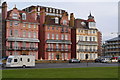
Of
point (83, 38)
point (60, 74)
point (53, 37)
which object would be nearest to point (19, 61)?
point (60, 74)

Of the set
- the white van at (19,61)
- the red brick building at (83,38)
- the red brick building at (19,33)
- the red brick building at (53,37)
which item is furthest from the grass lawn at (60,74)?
the red brick building at (83,38)

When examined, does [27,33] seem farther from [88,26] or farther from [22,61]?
[22,61]

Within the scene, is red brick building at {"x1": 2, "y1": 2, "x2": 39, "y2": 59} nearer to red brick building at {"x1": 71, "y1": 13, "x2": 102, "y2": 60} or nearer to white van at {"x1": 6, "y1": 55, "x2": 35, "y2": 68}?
red brick building at {"x1": 71, "y1": 13, "x2": 102, "y2": 60}

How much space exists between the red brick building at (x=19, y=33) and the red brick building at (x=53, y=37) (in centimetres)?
333

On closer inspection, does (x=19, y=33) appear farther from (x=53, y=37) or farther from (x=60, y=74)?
(x=60, y=74)

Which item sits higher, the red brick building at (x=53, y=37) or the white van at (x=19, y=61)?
the red brick building at (x=53, y=37)

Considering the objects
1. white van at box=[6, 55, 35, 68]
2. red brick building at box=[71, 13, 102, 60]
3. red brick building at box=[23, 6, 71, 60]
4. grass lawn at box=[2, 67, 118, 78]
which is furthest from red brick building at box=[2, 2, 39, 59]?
grass lawn at box=[2, 67, 118, 78]

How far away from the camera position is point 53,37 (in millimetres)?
87062

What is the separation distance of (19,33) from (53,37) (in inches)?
531

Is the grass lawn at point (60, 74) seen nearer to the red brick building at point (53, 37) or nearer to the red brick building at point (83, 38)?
the red brick building at point (53, 37)

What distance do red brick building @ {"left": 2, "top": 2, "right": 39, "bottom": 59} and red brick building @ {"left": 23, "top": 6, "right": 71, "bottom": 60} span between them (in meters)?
3.33

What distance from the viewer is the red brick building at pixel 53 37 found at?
278ft

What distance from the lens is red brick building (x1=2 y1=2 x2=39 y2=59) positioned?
7688 cm

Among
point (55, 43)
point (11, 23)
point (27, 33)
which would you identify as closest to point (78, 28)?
point (55, 43)
